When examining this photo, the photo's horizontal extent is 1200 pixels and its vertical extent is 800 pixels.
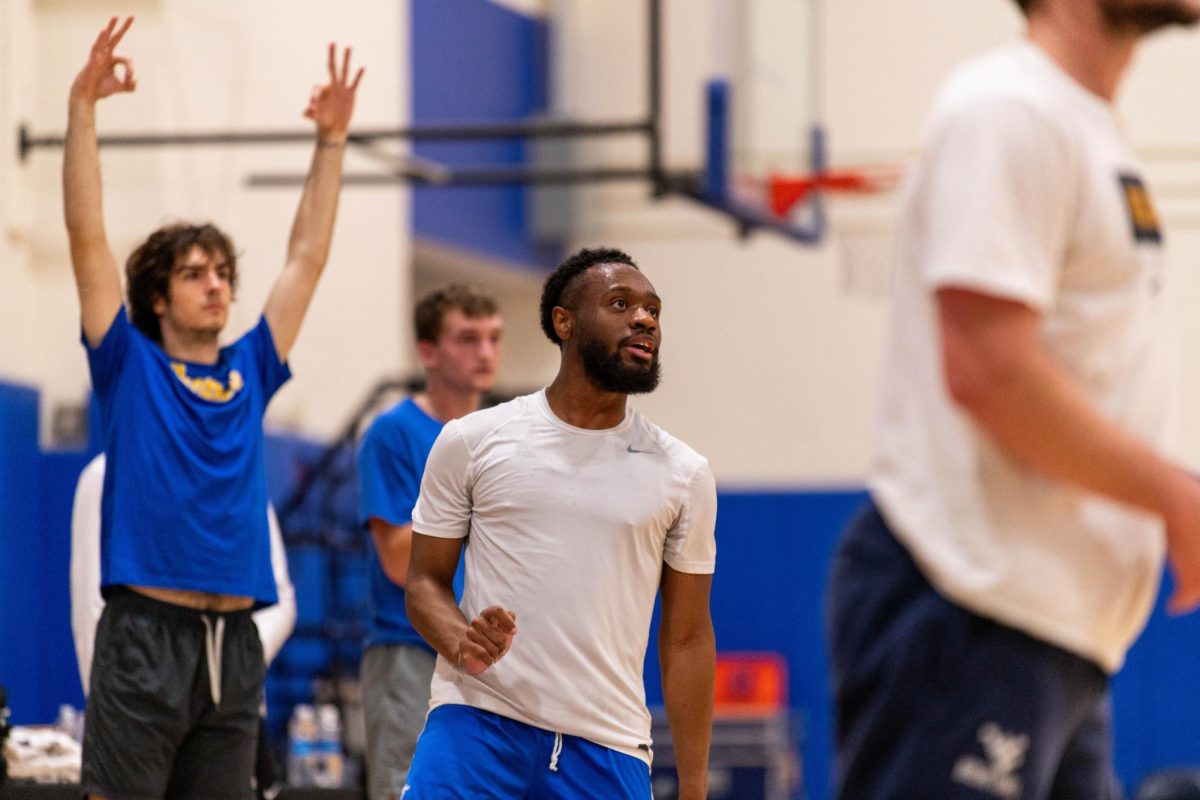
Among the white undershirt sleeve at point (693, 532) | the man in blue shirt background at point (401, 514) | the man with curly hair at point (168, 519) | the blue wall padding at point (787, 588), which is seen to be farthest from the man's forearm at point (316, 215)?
the blue wall padding at point (787, 588)

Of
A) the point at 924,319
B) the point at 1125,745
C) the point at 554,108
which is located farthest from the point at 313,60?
the point at 924,319

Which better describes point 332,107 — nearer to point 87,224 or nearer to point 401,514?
point 87,224

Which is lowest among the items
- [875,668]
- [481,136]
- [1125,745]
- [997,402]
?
[1125,745]

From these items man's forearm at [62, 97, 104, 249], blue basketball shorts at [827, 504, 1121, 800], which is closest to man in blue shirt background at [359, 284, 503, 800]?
man's forearm at [62, 97, 104, 249]

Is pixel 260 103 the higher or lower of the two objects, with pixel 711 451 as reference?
higher

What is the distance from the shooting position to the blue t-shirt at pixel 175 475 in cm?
444

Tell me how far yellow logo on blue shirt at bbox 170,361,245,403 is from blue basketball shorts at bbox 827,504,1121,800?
2598 millimetres

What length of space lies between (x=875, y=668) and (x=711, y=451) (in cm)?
1300

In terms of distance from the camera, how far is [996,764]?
2.23m

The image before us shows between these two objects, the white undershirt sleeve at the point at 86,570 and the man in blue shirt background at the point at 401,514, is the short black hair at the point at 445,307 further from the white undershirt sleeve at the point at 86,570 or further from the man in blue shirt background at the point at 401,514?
the white undershirt sleeve at the point at 86,570

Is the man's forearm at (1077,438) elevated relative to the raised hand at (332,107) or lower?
lower

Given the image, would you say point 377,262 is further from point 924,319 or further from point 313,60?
point 924,319

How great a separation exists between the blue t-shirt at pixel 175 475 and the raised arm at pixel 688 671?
46.7 inches

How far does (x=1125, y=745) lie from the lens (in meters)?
12.9
